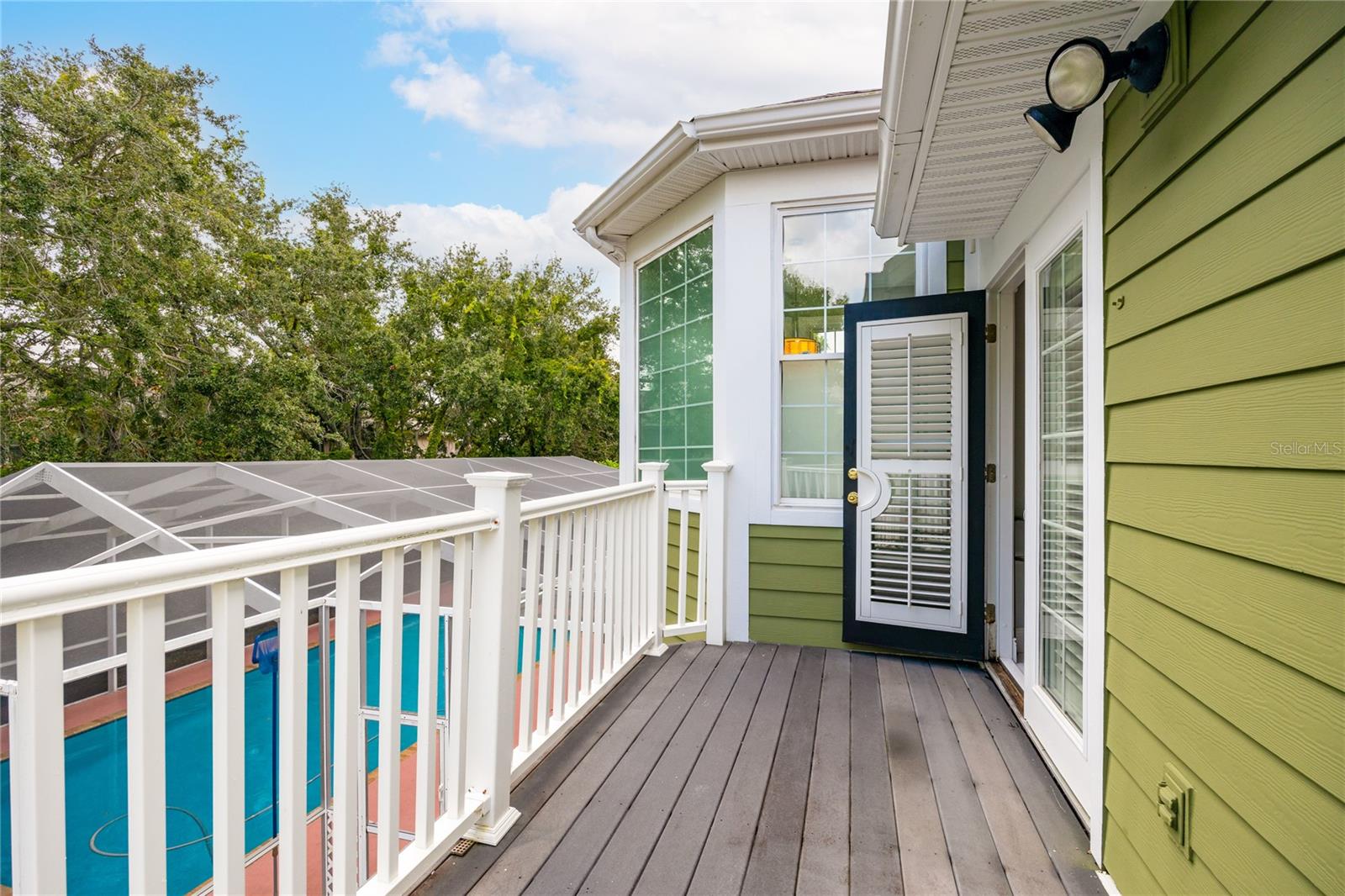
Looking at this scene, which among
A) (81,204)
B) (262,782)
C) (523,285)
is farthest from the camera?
(523,285)

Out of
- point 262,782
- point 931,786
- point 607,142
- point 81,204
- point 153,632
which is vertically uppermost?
point 607,142

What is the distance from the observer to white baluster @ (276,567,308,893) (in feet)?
3.76

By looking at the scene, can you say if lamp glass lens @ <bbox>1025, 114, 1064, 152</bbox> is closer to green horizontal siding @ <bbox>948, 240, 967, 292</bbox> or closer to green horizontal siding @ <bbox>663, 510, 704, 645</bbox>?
green horizontal siding @ <bbox>948, 240, 967, 292</bbox>

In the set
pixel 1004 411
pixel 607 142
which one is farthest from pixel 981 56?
pixel 607 142

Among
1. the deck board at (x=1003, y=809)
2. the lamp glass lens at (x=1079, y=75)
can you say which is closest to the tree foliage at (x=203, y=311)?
the deck board at (x=1003, y=809)

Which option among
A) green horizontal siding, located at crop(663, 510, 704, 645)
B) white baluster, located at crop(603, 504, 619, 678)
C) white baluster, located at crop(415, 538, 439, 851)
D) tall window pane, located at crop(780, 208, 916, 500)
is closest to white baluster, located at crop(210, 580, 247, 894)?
white baluster, located at crop(415, 538, 439, 851)

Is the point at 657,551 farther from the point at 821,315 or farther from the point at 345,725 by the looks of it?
the point at 345,725

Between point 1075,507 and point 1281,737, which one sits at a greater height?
point 1075,507

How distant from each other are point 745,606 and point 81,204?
419 inches

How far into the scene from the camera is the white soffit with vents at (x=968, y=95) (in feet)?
4.61

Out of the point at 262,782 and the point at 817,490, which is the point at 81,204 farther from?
the point at 817,490

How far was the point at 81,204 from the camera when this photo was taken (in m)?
8.52

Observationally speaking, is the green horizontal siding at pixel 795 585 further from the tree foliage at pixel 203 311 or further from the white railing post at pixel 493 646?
the tree foliage at pixel 203 311

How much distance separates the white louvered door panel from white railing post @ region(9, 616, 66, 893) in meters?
3.08
